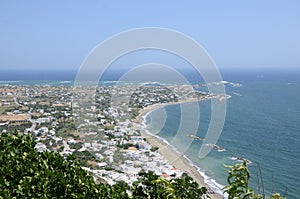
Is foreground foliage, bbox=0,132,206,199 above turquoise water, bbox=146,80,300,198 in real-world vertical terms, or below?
above

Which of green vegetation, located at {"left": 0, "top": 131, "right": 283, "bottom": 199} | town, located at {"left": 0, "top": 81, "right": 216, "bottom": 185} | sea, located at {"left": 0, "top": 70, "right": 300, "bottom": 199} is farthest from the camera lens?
sea, located at {"left": 0, "top": 70, "right": 300, "bottom": 199}

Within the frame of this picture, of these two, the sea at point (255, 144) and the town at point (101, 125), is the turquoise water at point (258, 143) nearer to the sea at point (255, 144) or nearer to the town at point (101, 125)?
the sea at point (255, 144)

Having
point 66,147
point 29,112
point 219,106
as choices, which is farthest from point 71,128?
point 219,106

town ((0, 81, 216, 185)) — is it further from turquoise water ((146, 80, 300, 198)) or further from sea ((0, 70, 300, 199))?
turquoise water ((146, 80, 300, 198))

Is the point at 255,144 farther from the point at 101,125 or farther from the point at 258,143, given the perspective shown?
the point at 101,125

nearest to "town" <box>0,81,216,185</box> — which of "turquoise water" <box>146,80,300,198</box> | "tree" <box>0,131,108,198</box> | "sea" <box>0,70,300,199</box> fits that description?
"sea" <box>0,70,300,199</box>

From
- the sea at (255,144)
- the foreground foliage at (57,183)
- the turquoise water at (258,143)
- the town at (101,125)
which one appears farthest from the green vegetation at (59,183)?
the turquoise water at (258,143)

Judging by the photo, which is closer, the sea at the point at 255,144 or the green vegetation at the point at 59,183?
the green vegetation at the point at 59,183

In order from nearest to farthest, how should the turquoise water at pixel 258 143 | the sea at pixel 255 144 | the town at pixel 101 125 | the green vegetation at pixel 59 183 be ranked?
the green vegetation at pixel 59 183
the town at pixel 101 125
the sea at pixel 255 144
the turquoise water at pixel 258 143

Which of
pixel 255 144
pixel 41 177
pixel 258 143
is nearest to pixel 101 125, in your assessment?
pixel 41 177
